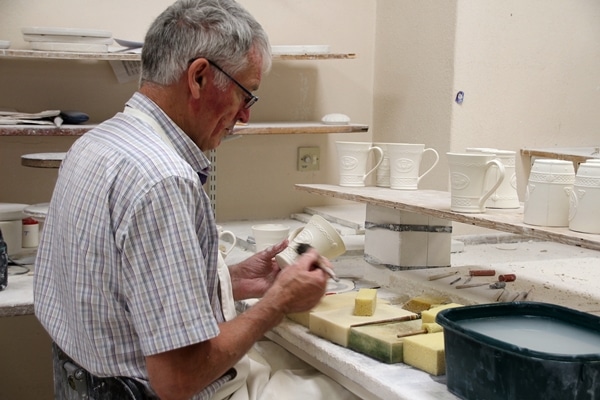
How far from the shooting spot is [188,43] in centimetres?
135

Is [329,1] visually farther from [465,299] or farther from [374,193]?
[465,299]

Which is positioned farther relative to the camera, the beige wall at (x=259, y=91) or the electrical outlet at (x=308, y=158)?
the electrical outlet at (x=308, y=158)

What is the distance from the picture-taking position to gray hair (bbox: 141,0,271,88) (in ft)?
4.44

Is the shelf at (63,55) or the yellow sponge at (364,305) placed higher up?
the shelf at (63,55)

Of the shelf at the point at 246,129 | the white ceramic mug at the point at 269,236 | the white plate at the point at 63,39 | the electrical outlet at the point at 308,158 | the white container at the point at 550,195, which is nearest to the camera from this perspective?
the white container at the point at 550,195

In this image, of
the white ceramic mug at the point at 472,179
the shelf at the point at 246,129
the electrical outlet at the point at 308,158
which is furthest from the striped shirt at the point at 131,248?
the electrical outlet at the point at 308,158

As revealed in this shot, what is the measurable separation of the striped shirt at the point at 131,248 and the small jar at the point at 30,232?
1029 mm

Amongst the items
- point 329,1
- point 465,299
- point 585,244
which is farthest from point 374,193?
point 329,1

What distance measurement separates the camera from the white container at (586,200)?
1450mm

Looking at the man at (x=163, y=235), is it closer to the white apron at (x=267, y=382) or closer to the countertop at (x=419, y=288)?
the white apron at (x=267, y=382)

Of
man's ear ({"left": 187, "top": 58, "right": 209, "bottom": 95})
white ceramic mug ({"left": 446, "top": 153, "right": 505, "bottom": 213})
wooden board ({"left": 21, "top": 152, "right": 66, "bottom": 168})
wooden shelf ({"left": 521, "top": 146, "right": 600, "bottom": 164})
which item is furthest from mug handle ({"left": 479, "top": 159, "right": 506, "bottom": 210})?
wooden board ({"left": 21, "top": 152, "right": 66, "bottom": 168})

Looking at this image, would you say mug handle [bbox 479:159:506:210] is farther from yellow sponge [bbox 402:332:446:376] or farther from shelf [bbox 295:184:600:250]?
yellow sponge [bbox 402:332:446:376]

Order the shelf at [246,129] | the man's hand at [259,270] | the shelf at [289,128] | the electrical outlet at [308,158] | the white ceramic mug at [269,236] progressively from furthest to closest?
1. the electrical outlet at [308,158]
2. the shelf at [289,128]
3. the shelf at [246,129]
4. the white ceramic mug at [269,236]
5. the man's hand at [259,270]

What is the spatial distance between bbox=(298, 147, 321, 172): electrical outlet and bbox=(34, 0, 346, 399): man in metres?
1.57
